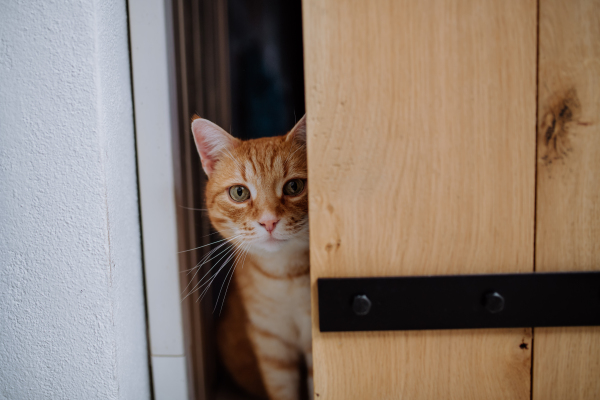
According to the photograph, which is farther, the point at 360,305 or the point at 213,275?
the point at 213,275

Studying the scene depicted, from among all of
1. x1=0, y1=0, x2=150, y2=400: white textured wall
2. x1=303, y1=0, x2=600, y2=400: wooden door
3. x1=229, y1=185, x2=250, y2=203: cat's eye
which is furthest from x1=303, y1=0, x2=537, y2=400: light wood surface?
x1=0, y1=0, x2=150, y2=400: white textured wall

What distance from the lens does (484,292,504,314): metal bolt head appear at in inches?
17.9

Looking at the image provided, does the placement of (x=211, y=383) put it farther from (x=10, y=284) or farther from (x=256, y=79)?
(x=256, y=79)

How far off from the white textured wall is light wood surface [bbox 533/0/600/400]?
756 millimetres

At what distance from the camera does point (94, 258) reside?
540 mm

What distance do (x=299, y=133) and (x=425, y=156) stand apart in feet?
0.89

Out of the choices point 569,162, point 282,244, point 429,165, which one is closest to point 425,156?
point 429,165

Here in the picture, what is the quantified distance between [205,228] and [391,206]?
43 cm

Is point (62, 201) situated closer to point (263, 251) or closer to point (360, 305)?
point (263, 251)

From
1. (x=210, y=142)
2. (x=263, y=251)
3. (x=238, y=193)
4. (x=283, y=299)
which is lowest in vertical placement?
(x=283, y=299)

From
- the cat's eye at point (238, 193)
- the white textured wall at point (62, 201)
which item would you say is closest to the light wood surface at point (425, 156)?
the cat's eye at point (238, 193)

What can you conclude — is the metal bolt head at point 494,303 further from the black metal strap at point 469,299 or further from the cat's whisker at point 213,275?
the cat's whisker at point 213,275

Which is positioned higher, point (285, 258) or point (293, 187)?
point (293, 187)

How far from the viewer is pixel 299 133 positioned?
2.07ft
